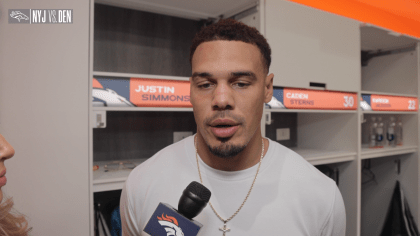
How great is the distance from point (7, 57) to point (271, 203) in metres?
1.23

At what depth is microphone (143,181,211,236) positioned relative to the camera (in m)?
0.59

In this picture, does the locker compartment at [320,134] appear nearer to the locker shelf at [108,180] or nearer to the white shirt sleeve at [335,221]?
the white shirt sleeve at [335,221]

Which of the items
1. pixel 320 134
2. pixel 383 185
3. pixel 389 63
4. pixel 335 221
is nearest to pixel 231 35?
pixel 335 221

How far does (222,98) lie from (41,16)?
38.7 inches

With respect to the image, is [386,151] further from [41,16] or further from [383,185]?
[41,16]

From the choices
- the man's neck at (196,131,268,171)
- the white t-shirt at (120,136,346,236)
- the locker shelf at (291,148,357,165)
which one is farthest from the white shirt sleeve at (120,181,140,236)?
the locker shelf at (291,148,357,165)

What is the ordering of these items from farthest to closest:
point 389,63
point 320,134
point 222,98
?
point 389,63 < point 320,134 < point 222,98

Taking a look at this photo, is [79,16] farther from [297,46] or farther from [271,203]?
[297,46]

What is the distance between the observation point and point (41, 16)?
1213 millimetres

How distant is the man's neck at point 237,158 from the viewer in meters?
0.86

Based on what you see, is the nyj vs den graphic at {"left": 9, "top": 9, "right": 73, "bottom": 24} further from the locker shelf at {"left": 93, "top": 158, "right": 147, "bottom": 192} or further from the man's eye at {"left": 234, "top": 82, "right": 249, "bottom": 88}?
the man's eye at {"left": 234, "top": 82, "right": 249, "bottom": 88}
